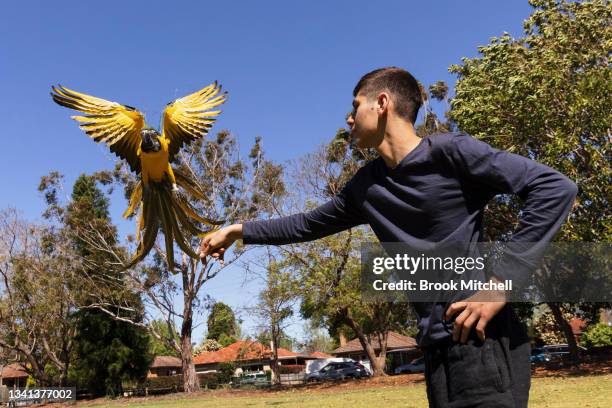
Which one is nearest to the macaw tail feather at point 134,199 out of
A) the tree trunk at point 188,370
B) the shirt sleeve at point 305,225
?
the shirt sleeve at point 305,225

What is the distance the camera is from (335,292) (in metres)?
27.4

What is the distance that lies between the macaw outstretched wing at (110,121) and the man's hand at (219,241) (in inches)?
18.4

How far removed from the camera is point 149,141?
7.71ft

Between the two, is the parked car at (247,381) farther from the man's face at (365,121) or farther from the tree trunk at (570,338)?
the man's face at (365,121)

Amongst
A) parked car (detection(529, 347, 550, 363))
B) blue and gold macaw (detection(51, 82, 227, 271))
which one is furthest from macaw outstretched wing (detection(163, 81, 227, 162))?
parked car (detection(529, 347, 550, 363))

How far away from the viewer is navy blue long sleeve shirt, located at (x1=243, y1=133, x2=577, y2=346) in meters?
1.54

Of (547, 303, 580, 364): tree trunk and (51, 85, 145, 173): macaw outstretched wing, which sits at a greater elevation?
(51, 85, 145, 173): macaw outstretched wing

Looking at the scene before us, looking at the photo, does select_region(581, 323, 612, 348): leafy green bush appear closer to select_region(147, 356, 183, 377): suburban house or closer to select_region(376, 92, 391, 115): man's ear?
select_region(376, 92, 391, 115): man's ear

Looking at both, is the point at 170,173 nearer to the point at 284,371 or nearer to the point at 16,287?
the point at 16,287

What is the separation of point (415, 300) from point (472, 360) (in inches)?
10.6

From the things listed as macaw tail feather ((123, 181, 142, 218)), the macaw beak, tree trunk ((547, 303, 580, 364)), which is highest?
the macaw beak

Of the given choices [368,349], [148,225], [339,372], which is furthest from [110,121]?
[339,372]

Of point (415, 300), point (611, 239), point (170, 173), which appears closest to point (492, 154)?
point (415, 300)

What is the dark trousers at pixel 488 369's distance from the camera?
5.04ft
